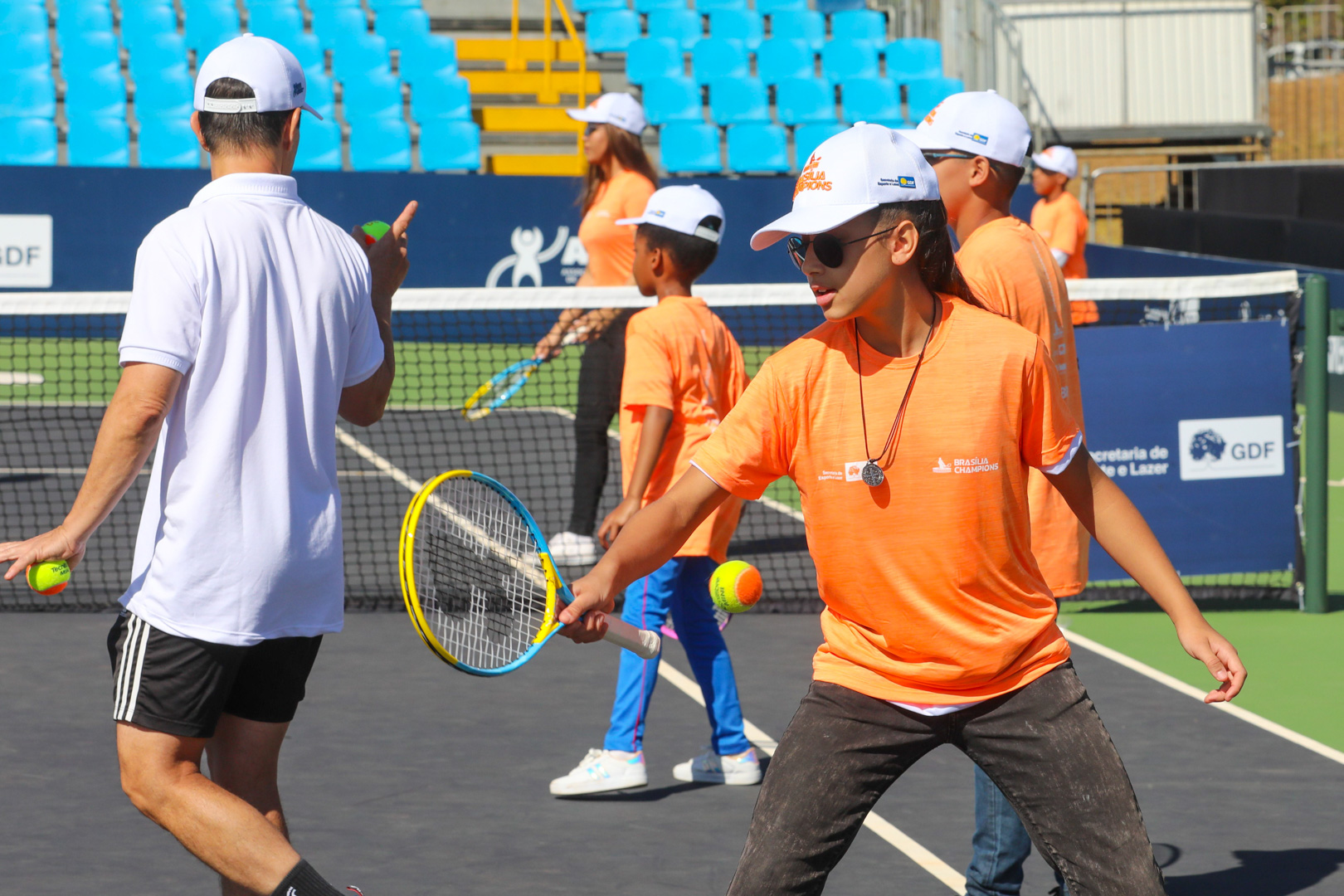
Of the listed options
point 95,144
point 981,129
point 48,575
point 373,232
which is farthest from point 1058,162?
point 95,144

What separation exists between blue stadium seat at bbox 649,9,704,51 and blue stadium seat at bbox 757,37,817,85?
0.97 m

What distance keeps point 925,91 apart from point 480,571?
18765 mm

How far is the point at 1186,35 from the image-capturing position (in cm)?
2255

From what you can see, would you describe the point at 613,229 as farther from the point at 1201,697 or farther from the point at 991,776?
the point at 991,776

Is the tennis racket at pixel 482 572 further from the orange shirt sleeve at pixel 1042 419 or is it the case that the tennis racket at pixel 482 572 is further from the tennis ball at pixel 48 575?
the orange shirt sleeve at pixel 1042 419

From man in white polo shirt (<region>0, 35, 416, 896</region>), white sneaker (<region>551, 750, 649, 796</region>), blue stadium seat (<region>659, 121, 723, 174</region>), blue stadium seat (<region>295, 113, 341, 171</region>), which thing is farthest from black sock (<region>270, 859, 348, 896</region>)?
blue stadium seat (<region>659, 121, 723, 174</region>)

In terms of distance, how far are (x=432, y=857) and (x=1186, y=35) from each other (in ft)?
68.0

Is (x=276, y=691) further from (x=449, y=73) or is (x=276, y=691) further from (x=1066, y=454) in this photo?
(x=449, y=73)

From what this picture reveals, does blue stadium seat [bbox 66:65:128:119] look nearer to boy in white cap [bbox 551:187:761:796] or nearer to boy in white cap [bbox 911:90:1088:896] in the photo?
boy in white cap [bbox 551:187:761:796]

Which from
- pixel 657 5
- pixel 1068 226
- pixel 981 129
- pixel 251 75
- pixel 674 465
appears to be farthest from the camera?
pixel 657 5

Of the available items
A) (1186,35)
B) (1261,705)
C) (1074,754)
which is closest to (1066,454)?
(1074,754)

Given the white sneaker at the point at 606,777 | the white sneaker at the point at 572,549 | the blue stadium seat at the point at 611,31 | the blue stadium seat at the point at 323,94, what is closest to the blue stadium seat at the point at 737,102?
the blue stadium seat at the point at 611,31

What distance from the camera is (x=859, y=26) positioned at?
22.8 meters

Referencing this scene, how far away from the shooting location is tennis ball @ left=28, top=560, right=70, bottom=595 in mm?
3102
